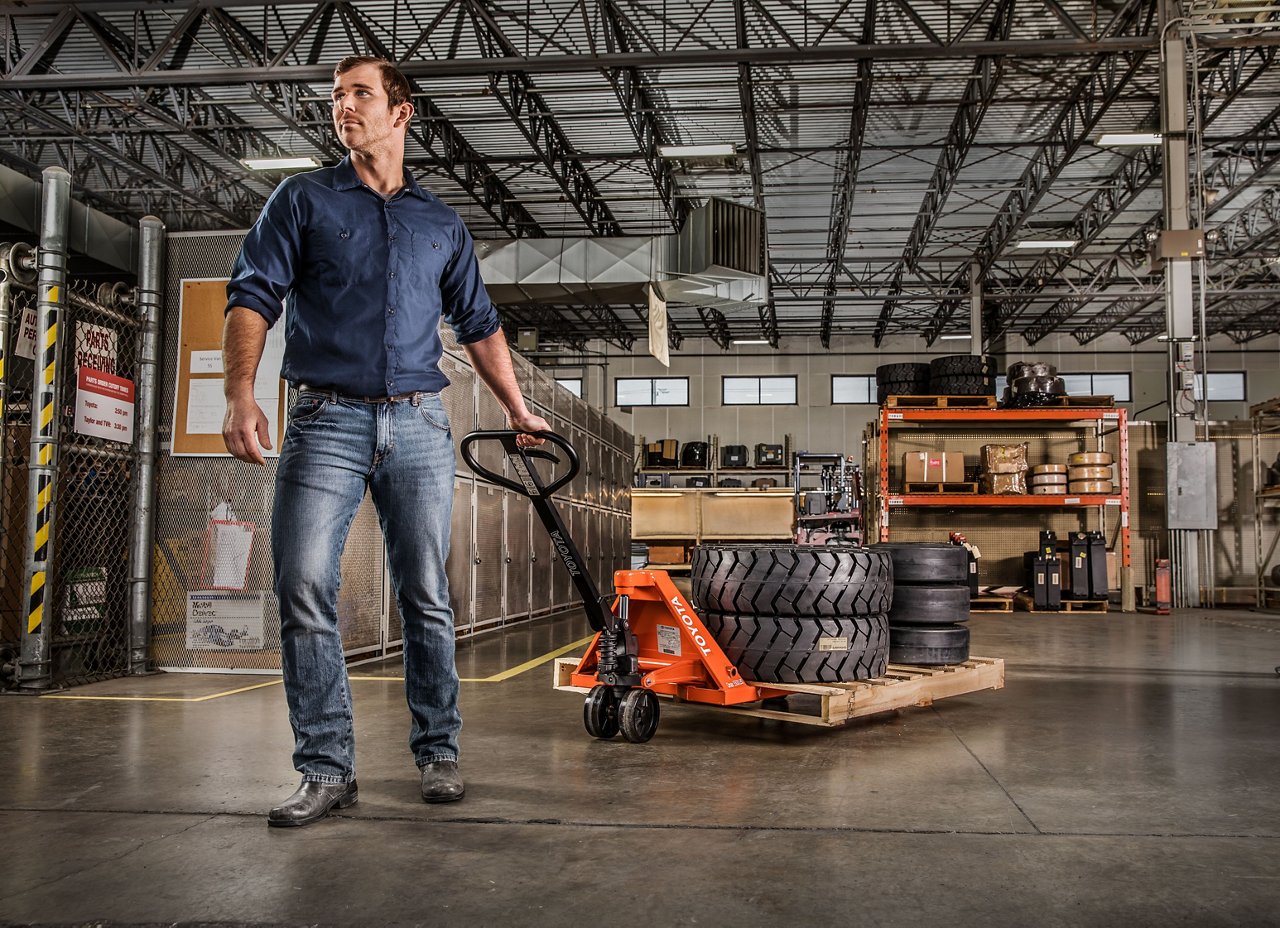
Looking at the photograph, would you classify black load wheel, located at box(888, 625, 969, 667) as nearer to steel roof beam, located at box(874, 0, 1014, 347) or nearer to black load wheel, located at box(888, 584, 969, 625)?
black load wheel, located at box(888, 584, 969, 625)

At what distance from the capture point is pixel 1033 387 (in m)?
13.9

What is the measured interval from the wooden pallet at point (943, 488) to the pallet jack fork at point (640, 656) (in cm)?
1048

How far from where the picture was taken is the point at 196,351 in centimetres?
628

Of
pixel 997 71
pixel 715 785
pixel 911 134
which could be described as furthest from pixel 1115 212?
pixel 715 785

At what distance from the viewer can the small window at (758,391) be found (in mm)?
32938

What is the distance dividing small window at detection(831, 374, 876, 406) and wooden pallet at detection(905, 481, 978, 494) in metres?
18.5

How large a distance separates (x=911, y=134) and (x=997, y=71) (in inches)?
143

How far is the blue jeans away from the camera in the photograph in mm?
2676

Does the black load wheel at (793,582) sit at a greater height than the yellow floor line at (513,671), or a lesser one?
greater

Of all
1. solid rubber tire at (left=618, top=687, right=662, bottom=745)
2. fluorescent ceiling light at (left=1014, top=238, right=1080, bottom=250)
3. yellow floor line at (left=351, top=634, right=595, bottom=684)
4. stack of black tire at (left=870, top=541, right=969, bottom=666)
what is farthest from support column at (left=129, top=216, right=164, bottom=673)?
fluorescent ceiling light at (left=1014, top=238, right=1080, bottom=250)

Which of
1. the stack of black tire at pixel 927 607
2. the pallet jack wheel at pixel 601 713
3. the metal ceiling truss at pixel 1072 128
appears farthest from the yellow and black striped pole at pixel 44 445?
the metal ceiling truss at pixel 1072 128

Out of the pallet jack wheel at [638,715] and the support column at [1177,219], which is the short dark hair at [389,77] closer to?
the pallet jack wheel at [638,715]

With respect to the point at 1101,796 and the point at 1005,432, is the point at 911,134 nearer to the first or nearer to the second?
the point at 1005,432

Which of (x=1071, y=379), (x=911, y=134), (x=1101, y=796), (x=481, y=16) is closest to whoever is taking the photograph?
(x=1101, y=796)
